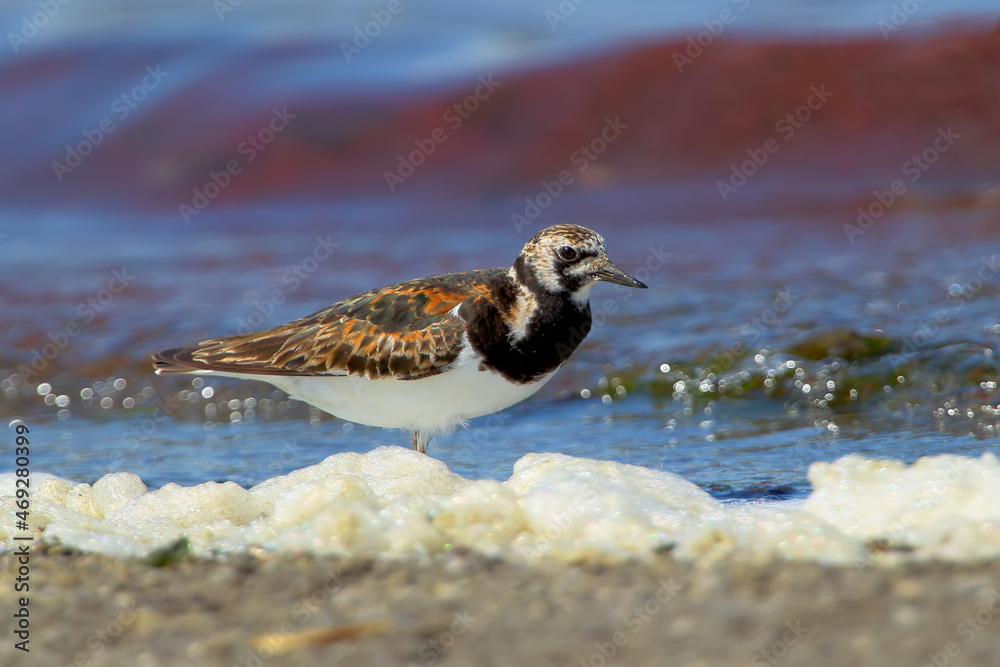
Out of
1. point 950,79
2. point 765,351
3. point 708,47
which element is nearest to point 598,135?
point 708,47

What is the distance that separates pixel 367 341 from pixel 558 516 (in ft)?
6.20

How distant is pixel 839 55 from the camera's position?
13.2 meters

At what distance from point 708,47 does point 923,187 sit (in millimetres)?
3313

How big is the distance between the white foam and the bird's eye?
3.68 feet

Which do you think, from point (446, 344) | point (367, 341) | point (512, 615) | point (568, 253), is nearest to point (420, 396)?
point (446, 344)

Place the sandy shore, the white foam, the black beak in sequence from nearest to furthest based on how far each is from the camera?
the sandy shore
the white foam
the black beak

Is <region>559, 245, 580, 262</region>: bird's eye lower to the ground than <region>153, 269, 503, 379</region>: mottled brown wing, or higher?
higher

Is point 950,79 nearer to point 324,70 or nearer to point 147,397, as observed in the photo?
point 324,70

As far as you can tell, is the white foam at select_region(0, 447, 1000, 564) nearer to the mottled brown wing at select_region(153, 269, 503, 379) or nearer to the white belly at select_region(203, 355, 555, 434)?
the white belly at select_region(203, 355, 555, 434)

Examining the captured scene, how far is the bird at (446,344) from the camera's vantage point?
17.4ft

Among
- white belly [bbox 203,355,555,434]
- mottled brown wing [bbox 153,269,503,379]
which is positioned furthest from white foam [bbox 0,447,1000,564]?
mottled brown wing [bbox 153,269,503,379]

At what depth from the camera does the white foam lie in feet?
11.8

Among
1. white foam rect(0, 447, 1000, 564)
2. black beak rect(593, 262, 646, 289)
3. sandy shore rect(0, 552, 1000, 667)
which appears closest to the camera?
sandy shore rect(0, 552, 1000, 667)

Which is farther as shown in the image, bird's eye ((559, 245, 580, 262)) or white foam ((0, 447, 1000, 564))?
bird's eye ((559, 245, 580, 262))
